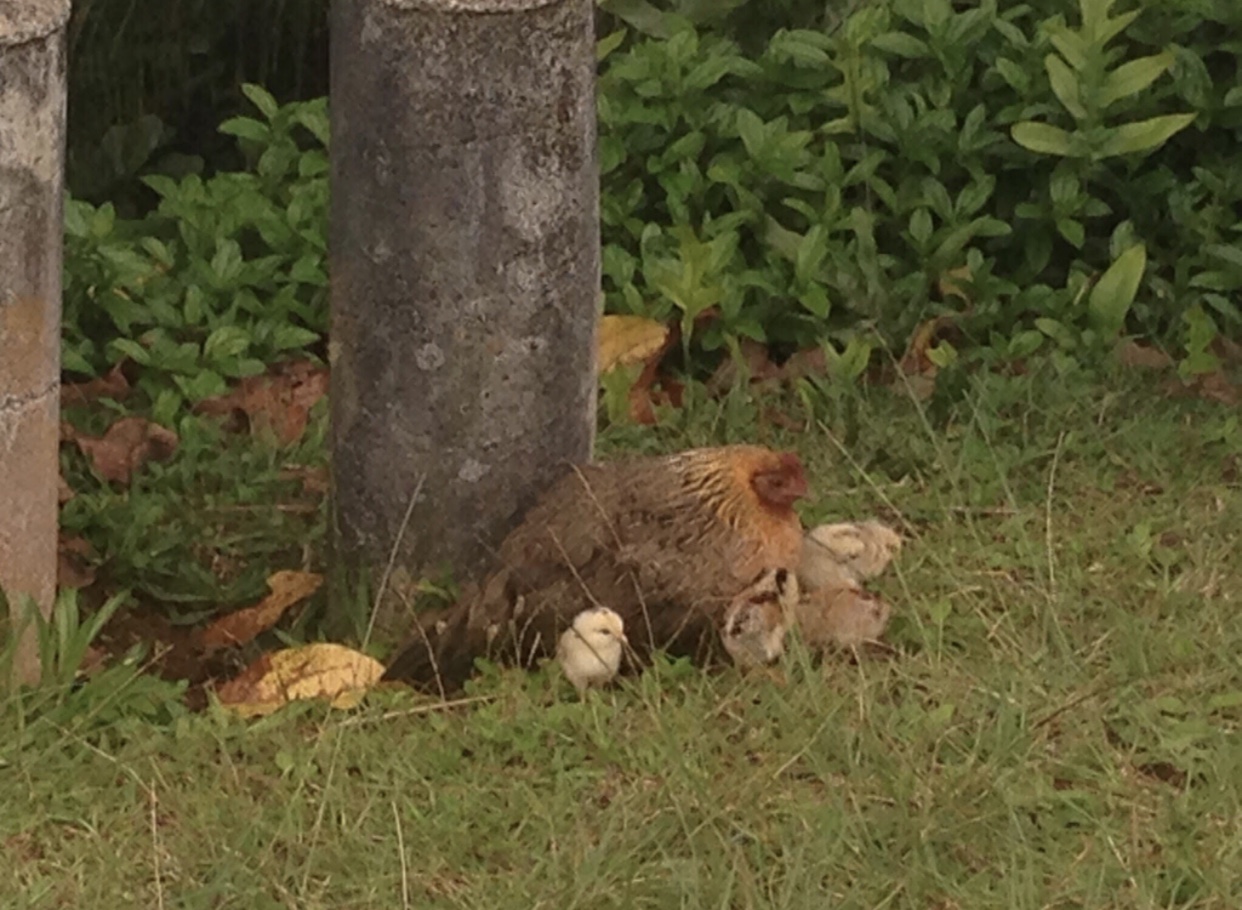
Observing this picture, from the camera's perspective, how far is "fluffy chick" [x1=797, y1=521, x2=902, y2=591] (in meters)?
5.16

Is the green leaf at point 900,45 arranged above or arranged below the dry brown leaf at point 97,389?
above

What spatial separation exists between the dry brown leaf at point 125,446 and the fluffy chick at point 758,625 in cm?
158

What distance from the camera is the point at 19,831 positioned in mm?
4434

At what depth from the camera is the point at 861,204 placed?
21.6 ft

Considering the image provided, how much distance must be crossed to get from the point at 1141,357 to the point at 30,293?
8.79 feet

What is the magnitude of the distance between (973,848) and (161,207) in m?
3.12

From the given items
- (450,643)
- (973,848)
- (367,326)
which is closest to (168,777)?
(450,643)

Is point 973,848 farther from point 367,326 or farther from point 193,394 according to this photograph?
point 193,394

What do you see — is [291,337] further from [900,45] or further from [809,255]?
→ [900,45]

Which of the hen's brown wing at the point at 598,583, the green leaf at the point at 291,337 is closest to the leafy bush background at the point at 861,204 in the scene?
the green leaf at the point at 291,337

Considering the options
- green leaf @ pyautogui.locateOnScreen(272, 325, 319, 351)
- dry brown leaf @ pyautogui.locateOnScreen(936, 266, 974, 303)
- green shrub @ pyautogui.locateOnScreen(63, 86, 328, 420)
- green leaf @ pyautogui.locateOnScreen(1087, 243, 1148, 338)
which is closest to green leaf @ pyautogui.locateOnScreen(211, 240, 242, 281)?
green shrub @ pyautogui.locateOnScreen(63, 86, 328, 420)

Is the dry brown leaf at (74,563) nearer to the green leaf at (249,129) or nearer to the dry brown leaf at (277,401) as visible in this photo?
the dry brown leaf at (277,401)

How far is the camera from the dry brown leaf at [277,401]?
6.11m

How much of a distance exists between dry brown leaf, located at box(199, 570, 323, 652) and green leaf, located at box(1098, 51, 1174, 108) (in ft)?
7.04
